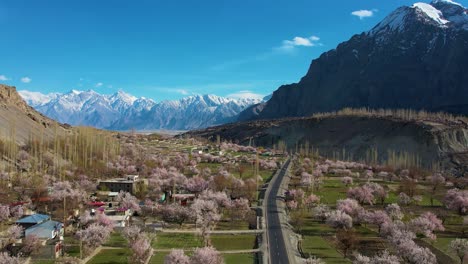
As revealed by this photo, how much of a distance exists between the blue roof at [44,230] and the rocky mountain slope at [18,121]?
177 feet

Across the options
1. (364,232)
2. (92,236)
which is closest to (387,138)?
(364,232)

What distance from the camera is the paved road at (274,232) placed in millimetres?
40938

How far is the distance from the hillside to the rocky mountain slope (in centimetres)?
9337

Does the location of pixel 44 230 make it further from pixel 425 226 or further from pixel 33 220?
pixel 425 226

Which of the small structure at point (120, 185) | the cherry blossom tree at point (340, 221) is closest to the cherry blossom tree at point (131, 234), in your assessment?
the cherry blossom tree at point (340, 221)

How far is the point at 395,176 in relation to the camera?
101 metres

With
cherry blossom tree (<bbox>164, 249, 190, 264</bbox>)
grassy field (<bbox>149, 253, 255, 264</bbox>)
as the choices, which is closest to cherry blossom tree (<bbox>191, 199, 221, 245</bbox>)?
grassy field (<bbox>149, 253, 255, 264</bbox>)

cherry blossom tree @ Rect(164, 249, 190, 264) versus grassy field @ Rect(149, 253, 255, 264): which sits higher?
cherry blossom tree @ Rect(164, 249, 190, 264)

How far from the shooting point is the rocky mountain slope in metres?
103

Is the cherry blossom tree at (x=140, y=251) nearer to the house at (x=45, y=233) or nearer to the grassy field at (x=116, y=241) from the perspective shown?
the grassy field at (x=116, y=241)

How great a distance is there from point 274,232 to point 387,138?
112517mm

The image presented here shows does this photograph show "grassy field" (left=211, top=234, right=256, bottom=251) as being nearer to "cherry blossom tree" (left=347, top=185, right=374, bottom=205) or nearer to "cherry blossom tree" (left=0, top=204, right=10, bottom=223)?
"cherry blossom tree" (left=0, top=204, right=10, bottom=223)

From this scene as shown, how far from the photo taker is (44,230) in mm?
43969

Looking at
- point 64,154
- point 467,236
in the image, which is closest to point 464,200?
point 467,236
